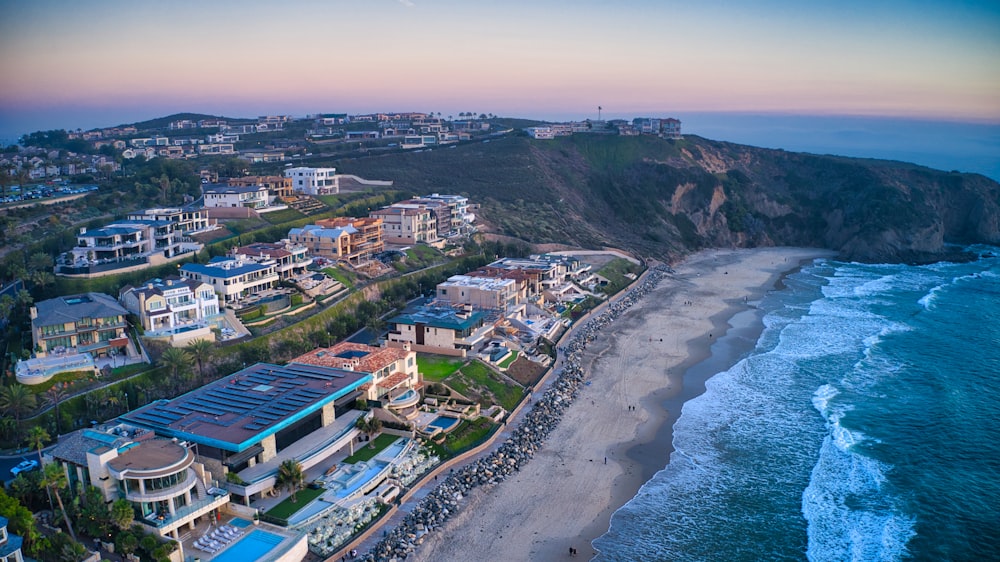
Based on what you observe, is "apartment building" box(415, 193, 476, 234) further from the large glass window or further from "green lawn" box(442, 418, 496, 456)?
the large glass window

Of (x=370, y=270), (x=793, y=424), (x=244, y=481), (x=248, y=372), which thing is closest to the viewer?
(x=244, y=481)

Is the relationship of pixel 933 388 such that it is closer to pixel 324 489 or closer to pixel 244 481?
pixel 324 489

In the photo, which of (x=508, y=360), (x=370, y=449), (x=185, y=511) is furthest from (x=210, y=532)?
(x=508, y=360)

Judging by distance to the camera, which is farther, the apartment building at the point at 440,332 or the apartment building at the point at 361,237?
the apartment building at the point at 361,237

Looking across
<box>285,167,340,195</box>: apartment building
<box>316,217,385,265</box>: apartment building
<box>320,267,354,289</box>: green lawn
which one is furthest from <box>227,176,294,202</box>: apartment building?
<box>320,267,354,289</box>: green lawn

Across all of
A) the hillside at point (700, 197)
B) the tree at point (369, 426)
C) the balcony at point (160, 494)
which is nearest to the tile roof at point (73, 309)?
the tree at point (369, 426)

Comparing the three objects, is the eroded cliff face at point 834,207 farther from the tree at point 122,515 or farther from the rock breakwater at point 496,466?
the tree at point 122,515

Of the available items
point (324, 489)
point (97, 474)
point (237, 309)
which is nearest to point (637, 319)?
point (237, 309)
